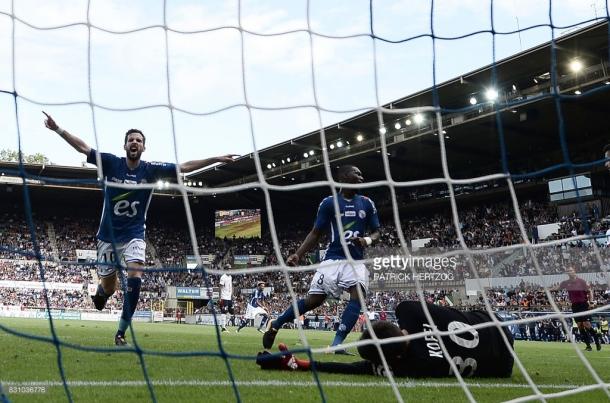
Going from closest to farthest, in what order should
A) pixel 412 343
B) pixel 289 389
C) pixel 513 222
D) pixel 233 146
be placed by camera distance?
pixel 289 389 → pixel 412 343 → pixel 233 146 → pixel 513 222

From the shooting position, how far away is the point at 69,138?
4805mm

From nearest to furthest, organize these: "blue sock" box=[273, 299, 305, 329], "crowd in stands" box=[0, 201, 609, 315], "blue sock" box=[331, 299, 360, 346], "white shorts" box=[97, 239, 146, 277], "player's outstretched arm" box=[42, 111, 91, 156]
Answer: "player's outstretched arm" box=[42, 111, 91, 156] → "blue sock" box=[273, 299, 305, 329] → "blue sock" box=[331, 299, 360, 346] → "white shorts" box=[97, 239, 146, 277] → "crowd in stands" box=[0, 201, 609, 315]

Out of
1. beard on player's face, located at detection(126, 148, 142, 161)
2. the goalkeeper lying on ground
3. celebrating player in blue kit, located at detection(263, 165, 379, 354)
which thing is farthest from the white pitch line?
beard on player's face, located at detection(126, 148, 142, 161)

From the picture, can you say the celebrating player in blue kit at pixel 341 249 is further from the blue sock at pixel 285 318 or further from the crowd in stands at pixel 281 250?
the crowd in stands at pixel 281 250

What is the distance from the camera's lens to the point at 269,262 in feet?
117

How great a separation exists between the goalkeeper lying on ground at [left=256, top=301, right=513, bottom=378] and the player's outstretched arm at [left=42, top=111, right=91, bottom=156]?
7.41ft

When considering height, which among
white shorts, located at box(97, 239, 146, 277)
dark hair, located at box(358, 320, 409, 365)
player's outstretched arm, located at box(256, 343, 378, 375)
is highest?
white shorts, located at box(97, 239, 146, 277)

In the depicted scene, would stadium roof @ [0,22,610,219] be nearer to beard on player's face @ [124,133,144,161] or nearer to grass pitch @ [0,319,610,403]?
beard on player's face @ [124,133,144,161]

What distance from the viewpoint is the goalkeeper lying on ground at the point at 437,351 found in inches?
155

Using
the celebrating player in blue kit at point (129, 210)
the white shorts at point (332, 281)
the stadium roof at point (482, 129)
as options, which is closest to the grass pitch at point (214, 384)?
the celebrating player in blue kit at point (129, 210)

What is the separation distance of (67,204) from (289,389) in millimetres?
37053

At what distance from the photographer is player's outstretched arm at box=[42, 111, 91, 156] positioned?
4277mm

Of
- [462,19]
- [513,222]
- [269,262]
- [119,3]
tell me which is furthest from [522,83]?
[119,3]

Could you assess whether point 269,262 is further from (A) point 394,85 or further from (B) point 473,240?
(A) point 394,85
